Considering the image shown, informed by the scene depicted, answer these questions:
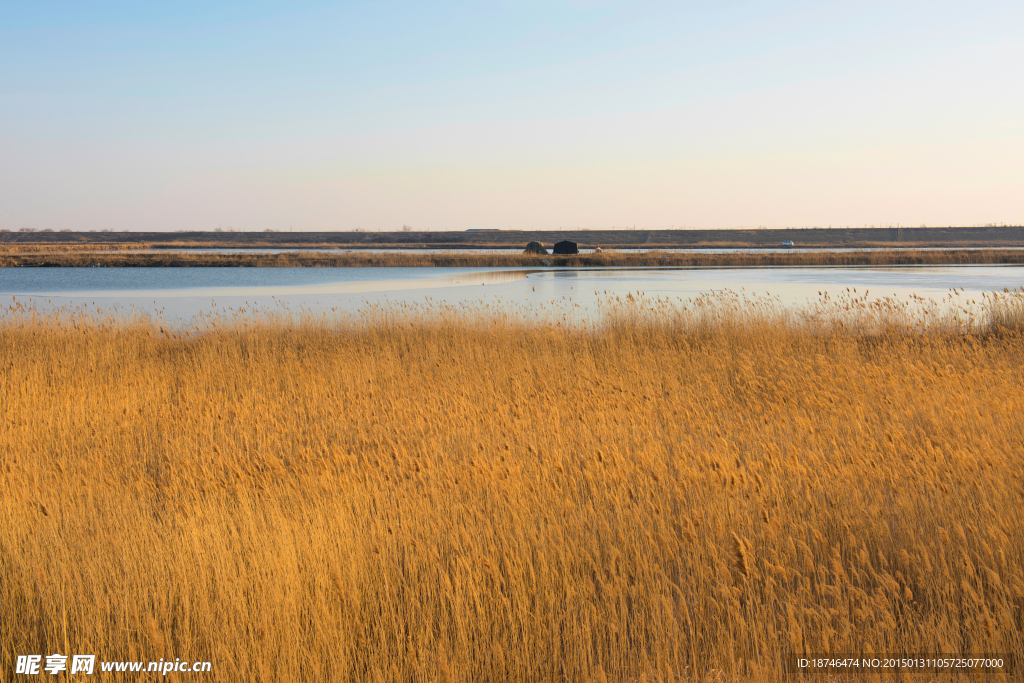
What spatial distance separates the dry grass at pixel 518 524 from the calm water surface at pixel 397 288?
524 inches

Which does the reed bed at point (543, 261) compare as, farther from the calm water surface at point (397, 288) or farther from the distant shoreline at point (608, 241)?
the distant shoreline at point (608, 241)

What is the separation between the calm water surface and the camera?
2459 centimetres

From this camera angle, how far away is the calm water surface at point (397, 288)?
2459 cm

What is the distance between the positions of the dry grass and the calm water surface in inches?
524

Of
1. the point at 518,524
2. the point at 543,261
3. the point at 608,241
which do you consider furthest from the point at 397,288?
the point at 608,241

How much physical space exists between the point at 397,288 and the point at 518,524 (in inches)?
1116

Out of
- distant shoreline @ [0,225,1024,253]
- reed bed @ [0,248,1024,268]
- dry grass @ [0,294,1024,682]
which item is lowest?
dry grass @ [0,294,1024,682]

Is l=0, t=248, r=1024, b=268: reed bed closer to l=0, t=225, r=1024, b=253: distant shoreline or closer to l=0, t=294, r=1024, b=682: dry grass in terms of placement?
l=0, t=225, r=1024, b=253: distant shoreline

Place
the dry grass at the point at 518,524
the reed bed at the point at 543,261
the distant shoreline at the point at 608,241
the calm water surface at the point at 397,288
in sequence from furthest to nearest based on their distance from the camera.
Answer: the distant shoreline at the point at 608,241 → the reed bed at the point at 543,261 → the calm water surface at the point at 397,288 → the dry grass at the point at 518,524

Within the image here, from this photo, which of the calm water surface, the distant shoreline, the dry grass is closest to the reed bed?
the calm water surface

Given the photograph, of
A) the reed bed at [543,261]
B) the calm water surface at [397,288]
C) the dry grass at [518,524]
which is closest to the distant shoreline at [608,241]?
the reed bed at [543,261]

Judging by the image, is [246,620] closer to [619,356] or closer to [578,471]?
[578,471]

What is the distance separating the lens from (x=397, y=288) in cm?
3155

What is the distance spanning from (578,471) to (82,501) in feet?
13.2
